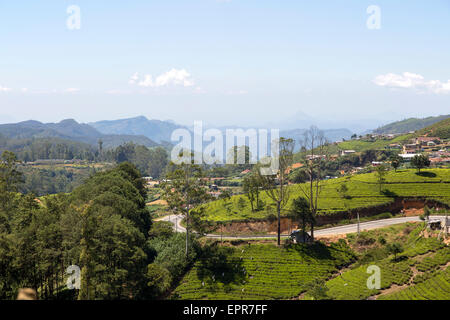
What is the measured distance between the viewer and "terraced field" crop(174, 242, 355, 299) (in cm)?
3067

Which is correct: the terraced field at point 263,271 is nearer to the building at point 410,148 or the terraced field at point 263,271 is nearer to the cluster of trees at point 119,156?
the building at point 410,148

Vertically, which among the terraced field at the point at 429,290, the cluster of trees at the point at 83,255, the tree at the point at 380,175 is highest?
the tree at the point at 380,175

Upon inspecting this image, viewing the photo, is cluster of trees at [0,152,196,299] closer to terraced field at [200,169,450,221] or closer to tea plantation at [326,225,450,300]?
tea plantation at [326,225,450,300]

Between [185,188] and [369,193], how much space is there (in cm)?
3232

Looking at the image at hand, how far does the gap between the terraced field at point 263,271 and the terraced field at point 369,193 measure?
38.6 feet

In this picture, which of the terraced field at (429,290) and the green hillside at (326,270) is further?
the green hillside at (326,270)

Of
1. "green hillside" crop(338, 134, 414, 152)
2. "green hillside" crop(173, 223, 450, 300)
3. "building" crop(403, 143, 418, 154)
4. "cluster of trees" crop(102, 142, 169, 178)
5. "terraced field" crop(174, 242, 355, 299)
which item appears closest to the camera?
"green hillside" crop(173, 223, 450, 300)

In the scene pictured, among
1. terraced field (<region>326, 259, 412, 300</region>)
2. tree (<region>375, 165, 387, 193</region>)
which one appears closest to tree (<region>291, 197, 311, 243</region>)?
terraced field (<region>326, 259, 412, 300</region>)

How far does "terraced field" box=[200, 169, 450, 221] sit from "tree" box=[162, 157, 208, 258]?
10934 mm

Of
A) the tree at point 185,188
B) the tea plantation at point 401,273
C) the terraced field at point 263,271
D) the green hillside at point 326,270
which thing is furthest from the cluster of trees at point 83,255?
the tea plantation at point 401,273

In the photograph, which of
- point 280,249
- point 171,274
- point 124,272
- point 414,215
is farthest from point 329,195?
point 124,272

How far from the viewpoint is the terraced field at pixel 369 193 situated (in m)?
50.1
